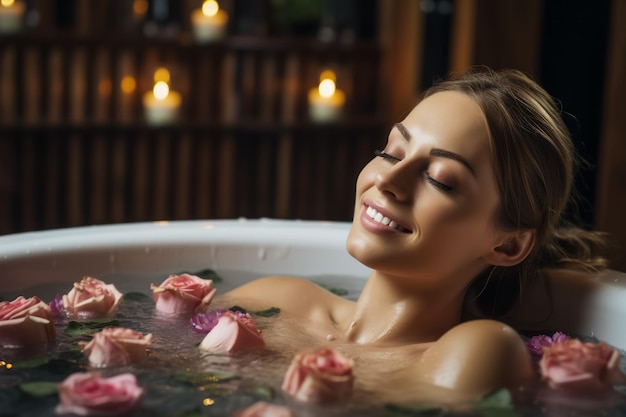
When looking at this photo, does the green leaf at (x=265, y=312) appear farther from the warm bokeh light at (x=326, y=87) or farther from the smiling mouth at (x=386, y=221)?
the warm bokeh light at (x=326, y=87)

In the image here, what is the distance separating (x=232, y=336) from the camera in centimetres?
146

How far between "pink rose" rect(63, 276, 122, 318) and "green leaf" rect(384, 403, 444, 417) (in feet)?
2.03

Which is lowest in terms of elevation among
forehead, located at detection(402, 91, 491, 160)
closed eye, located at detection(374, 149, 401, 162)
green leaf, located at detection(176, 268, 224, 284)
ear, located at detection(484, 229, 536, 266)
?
green leaf, located at detection(176, 268, 224, 284)

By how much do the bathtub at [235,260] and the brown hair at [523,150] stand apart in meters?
0.17

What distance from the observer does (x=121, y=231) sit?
2072mm

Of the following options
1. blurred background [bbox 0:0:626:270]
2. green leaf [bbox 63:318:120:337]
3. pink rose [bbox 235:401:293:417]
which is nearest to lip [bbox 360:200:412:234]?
pink rose [bbox 235:401:293:417]

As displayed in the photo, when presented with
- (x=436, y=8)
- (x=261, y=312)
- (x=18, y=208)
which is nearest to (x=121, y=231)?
(x=261, y=312)

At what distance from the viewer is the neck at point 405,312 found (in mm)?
1521

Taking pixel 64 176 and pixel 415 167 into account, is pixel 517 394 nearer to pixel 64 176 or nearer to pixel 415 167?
pixel 415 167

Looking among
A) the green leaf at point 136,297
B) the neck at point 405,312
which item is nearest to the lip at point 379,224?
the neck at point 405,312

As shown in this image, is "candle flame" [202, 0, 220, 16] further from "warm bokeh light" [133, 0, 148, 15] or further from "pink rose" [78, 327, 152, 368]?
"pink rose" [78, 327, 152, 368]

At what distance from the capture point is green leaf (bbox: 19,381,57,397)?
125 cm

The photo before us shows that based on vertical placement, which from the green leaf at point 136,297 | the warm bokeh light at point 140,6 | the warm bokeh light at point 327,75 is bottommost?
the green leaf at point 136,297

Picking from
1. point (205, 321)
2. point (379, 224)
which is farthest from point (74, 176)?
point (379, 224)
